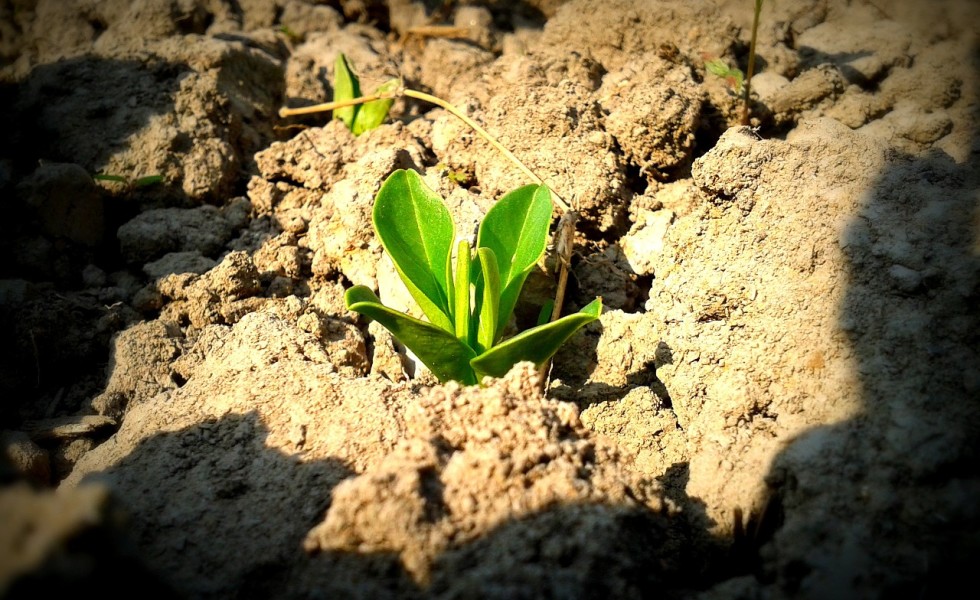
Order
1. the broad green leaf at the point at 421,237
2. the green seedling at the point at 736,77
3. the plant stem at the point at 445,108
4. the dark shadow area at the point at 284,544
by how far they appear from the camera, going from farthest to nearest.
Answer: the green seedling at the point at 736,77 < the plant stem at the point at 445,108 < the broad green leaf at the point at 421,237 < the dark shadow area at the point at 284,544

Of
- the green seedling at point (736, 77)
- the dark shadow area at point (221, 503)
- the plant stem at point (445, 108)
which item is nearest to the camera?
the dark shadow area at point (221, 503)

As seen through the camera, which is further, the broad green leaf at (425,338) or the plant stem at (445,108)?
the plant stem at (445,108)

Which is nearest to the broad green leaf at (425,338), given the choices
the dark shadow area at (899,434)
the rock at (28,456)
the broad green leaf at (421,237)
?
the broad green leaf at (421,237)

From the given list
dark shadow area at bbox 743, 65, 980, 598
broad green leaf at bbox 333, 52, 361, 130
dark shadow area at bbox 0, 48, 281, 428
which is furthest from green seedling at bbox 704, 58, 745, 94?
dark shadow area at bbox 0, 48, 281, 428

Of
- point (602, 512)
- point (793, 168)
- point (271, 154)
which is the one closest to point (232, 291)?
point (271, 154)

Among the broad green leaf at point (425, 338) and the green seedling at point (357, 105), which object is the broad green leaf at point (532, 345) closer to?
the broad green leaf at point (425, 338)

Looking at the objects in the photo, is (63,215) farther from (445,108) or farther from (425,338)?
(425,338)

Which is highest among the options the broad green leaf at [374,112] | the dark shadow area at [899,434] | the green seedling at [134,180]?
the broad green leaf at [374,112]
